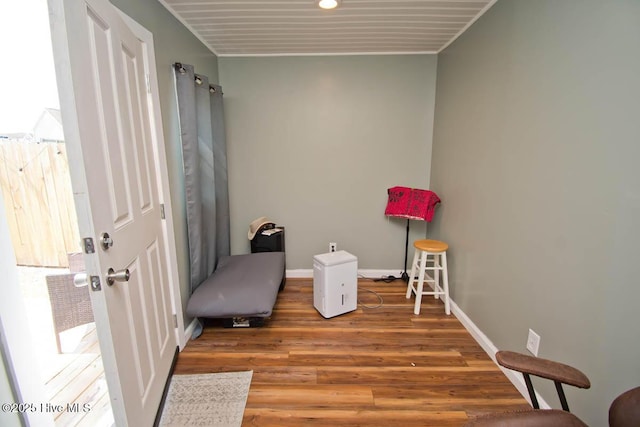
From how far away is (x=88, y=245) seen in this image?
3.10 ft

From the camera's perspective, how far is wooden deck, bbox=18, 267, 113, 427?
4.56 feet

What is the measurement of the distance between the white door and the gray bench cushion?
1.50ft

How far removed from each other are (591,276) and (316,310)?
1.92 metres

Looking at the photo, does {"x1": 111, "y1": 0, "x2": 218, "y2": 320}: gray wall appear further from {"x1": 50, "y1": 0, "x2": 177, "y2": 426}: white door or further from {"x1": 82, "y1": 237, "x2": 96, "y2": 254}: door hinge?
{"x1": 82, "y1": 237, "x2": 96, "y2": 254}: door hinge

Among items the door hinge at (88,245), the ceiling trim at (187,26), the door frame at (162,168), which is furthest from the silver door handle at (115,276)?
the ceiling trim at (187,26)

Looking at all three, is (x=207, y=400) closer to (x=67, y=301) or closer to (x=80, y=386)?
(x=80, y=386)

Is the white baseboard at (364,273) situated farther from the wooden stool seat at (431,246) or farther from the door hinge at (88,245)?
the door hinge at (88,245)

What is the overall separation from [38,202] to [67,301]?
0.61 m

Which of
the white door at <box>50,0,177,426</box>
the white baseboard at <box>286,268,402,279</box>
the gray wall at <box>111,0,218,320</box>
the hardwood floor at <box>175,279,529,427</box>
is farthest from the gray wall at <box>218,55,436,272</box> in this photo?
the white door at <box>50,0,177,426</box>

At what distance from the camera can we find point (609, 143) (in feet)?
3.68

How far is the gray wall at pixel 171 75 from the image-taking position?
1.70m

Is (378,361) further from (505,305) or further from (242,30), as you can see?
(242,30)

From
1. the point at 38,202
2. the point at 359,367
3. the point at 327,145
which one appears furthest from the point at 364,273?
the point at 38,202

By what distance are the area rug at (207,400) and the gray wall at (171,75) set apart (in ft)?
2.03
